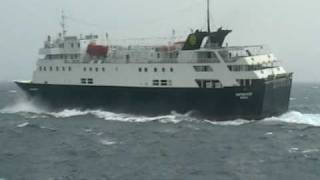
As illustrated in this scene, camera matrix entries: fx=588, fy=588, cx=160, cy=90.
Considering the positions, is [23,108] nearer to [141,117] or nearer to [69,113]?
[69,113]

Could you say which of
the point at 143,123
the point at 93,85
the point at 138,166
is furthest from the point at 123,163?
the point at 93,85

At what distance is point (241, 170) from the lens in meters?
26.8

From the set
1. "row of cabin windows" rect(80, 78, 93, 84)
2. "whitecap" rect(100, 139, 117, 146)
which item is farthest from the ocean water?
"row of cabin windows" rect(80, 78, 93, 84)

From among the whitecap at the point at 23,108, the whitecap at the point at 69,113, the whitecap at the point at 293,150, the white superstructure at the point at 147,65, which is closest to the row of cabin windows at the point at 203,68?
the white superstructure at the point at 147,65

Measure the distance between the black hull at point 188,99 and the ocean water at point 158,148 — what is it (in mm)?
676

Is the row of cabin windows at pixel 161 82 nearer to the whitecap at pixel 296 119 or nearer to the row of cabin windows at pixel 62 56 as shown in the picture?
the whitecap at pixel 296 119

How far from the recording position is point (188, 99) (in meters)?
44.0

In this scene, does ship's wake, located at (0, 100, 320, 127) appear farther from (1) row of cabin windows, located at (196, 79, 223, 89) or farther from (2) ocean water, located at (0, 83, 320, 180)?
(1) row of cabin windows, located at (196, 79, 223, 89)

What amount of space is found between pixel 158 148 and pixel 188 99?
1195 cm

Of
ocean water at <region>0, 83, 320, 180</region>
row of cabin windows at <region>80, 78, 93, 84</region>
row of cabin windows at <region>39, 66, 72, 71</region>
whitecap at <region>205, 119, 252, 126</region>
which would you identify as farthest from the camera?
row of cabin windows at <region>39, 66, 72, 71</region>

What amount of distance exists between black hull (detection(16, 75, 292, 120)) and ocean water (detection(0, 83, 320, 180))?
68 cm

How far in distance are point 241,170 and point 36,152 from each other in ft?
38.5

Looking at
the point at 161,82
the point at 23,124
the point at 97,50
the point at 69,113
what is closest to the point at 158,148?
the point at 161,82

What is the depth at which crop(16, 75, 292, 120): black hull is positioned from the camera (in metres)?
42.0
